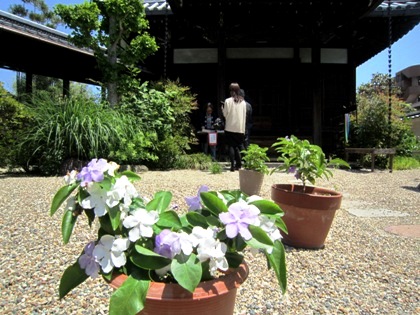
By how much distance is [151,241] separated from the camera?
100cm

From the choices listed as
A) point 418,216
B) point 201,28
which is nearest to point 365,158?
point 418,216

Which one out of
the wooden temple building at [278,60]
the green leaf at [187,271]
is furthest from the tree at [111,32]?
the green leaf at [187,271]

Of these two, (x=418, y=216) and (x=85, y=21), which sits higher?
(x=85, y=21)

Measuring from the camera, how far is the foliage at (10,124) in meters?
6.07

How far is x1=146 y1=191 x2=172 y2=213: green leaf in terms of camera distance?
1.10 meters

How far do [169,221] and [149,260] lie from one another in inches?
5.3

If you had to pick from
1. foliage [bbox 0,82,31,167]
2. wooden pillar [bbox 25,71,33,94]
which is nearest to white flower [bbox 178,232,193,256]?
foliage [bbox 0,82,31,167]

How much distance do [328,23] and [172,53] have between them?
15.7 feet

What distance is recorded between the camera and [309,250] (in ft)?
8.49

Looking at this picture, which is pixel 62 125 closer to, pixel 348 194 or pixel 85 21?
pixel 85 21

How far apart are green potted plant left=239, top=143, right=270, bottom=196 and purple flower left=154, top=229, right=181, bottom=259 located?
10.7ft

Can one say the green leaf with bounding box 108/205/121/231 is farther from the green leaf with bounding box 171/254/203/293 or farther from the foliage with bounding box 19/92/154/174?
the foliage with bounding box 19/92/154/174

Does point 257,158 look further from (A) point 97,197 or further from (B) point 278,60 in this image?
(B) point 278,60

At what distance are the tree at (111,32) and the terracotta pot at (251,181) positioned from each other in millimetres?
4003
